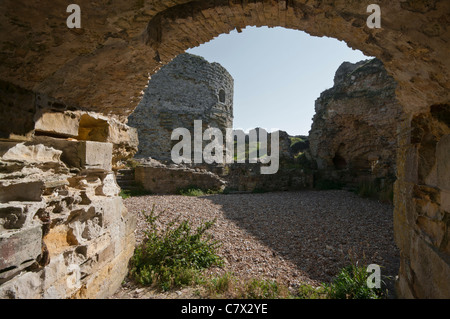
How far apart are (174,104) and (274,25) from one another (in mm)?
12553

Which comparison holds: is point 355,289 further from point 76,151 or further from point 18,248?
point 76,151

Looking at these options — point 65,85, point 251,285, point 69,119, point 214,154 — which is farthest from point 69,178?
point 214,154

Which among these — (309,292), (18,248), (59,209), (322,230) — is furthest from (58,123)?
(322,230)

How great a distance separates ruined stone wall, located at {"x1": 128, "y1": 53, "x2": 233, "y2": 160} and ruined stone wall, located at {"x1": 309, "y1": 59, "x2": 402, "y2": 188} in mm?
6378

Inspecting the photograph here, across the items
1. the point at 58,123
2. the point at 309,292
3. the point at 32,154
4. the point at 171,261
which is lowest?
the point at 309,292

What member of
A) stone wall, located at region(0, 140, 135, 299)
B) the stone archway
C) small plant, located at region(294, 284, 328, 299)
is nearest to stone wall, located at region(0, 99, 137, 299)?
stone wall, located at region(0, 140, 135, 299)

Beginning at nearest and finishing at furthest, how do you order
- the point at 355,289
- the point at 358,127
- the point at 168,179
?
1. the point at 355,289
2. the point at 168,179
3. the point at 358,127

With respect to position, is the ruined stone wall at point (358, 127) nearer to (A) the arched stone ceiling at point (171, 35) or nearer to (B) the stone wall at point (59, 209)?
(A) the arched stone ceiling at point (171, 35)

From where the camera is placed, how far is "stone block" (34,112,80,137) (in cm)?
221

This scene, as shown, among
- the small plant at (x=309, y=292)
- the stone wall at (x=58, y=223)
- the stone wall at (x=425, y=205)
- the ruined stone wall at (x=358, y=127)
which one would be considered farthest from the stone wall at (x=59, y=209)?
the ruined stone wall at (x=358, y=127)

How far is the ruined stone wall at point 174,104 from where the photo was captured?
13820 mm

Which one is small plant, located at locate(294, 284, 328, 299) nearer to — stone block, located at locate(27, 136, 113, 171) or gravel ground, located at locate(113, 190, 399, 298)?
gravel ground, located at locate(113, 190, 399, 298)

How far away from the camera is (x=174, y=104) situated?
1412cm

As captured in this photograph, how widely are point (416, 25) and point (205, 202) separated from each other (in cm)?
692
